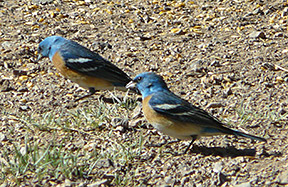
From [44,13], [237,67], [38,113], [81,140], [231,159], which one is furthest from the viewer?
[44,13]

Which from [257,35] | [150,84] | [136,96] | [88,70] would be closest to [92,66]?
[88,70]

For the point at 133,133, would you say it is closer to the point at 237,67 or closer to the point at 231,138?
the point at 231,138

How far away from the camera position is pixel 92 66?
634cm

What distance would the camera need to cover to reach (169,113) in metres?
4.98

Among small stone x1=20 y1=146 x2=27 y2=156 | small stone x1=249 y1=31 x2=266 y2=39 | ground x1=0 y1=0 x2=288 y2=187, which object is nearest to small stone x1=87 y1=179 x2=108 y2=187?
ground x1=0 y1=0 x2=288 y2=187

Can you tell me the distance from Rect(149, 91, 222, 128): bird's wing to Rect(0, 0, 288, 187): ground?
0.30 metres

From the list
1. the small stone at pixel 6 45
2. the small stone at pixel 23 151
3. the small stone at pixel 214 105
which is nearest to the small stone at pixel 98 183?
the small stone at pixel 23 151

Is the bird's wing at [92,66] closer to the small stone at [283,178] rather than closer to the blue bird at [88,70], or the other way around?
the blue bird at [88,70]

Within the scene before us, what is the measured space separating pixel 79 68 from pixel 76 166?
6.33ft

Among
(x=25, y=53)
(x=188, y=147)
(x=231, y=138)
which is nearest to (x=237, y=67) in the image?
(x=231, y=138)

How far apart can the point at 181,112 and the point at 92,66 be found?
5.54 ft

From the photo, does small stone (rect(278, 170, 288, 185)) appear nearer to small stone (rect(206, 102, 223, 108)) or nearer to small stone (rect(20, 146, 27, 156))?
small stone (rect(206, 102, 223, 108))

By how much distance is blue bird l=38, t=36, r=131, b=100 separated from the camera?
6.26 m

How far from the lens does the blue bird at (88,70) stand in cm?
626
